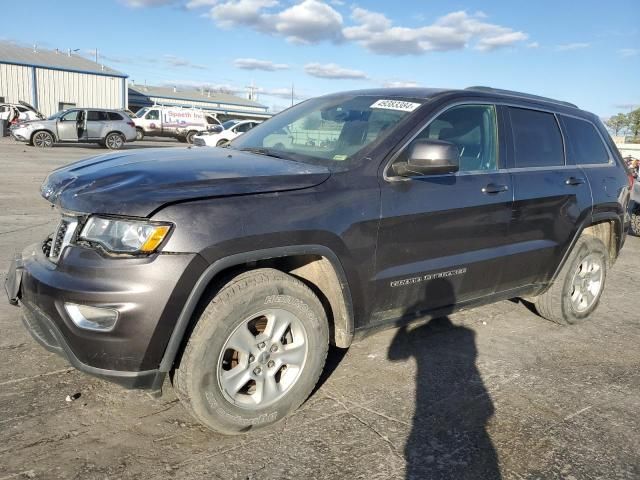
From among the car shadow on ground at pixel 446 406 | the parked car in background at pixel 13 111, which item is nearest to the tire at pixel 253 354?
the car shadow on ground at pixel 446 406

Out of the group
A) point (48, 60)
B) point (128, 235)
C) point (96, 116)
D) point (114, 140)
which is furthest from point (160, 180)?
point (48, 60)

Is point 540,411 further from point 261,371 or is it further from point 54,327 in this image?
point 54,327

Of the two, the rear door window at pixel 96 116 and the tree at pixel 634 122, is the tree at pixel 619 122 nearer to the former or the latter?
the tree at pixel 634 122

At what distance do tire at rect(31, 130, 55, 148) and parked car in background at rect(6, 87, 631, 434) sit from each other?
833 inches

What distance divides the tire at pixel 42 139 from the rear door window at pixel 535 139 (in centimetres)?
2231

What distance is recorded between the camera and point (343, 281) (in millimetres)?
2959

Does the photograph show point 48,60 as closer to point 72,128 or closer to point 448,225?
point 72,128

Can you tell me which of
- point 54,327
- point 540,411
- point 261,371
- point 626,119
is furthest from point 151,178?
point 626,119

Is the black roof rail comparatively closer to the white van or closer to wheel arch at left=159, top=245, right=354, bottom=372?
wheel arch at left=159, top=245, right=354, bottom=372

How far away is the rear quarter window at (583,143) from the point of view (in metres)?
4.53

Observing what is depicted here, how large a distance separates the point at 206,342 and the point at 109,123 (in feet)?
73.9

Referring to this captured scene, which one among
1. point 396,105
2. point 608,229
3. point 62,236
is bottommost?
point 608,229

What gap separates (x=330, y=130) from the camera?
3.65 metres

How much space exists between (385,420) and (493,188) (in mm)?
1724
